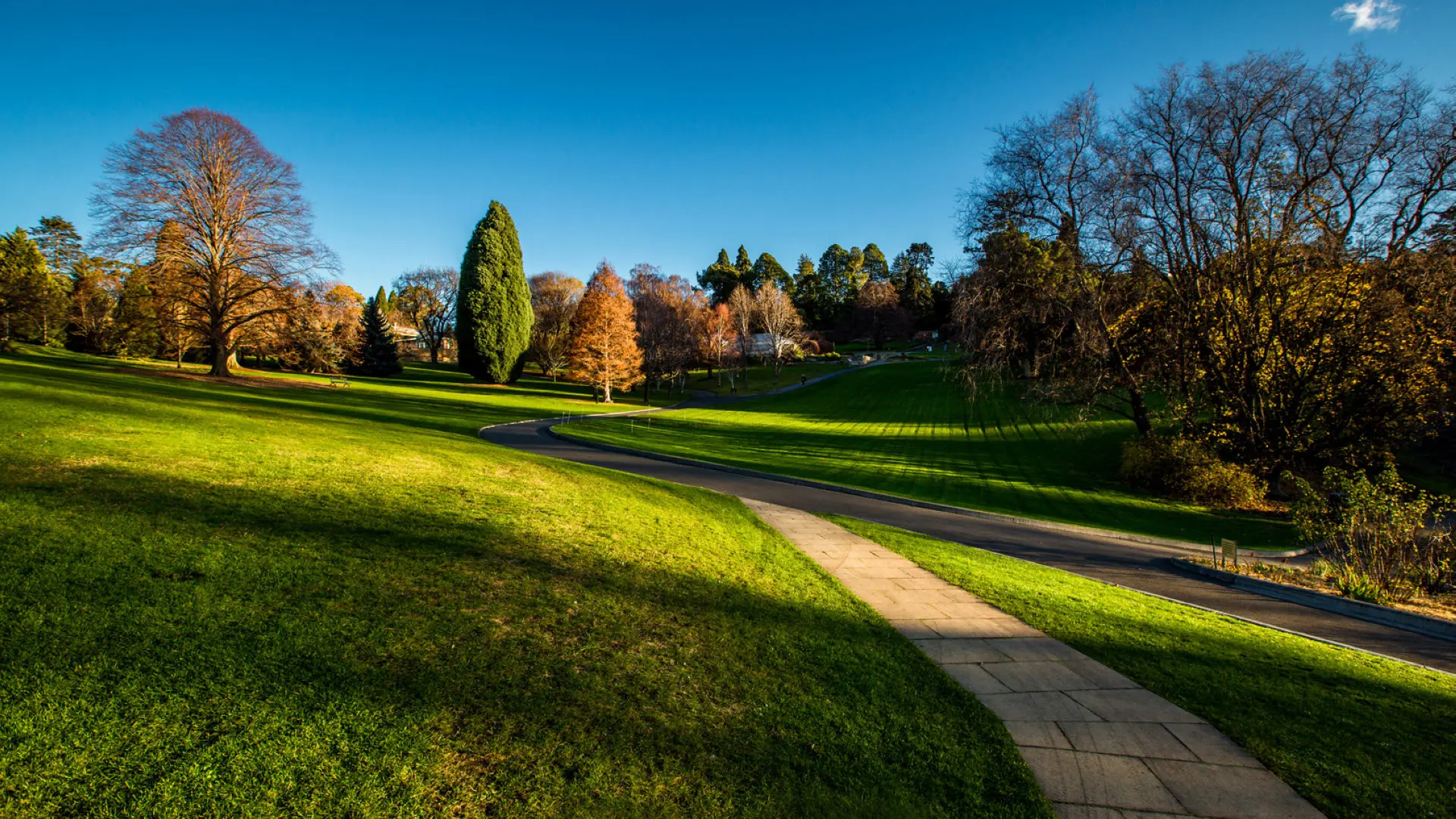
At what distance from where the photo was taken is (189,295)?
24.4 metres

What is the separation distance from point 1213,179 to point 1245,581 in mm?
14153

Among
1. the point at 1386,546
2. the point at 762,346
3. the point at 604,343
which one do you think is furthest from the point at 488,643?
the point at 762,346

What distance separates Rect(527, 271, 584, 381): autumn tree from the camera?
2143 inches

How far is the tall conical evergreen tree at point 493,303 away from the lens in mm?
46469

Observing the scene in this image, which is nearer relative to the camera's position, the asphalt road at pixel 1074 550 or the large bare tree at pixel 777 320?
the asphalt road at pixel 1074 550

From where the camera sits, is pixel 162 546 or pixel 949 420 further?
pixel 949 420

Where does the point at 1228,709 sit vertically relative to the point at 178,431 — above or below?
below

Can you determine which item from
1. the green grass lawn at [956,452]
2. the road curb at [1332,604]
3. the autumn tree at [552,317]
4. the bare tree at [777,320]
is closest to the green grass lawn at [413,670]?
the road curb at [1332,604]

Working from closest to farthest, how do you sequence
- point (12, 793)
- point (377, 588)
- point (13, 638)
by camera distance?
point (12, 793), point (13, 638), point (377, 588)

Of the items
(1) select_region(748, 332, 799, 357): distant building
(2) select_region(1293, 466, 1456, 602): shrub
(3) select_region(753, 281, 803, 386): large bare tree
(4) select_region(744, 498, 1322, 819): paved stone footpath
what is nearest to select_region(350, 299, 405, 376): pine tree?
(3) select_region(753, 281, 803, 386): large bare tree

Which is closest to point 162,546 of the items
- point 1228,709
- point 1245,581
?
point 1228,709

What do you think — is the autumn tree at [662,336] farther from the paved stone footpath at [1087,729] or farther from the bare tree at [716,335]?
the paved stone footpath at [1087,729]

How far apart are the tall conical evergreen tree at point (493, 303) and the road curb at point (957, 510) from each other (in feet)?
102

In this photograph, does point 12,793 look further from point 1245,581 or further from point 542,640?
point 1245,581
